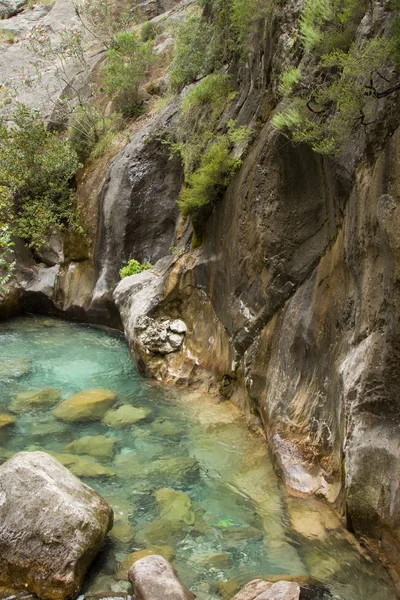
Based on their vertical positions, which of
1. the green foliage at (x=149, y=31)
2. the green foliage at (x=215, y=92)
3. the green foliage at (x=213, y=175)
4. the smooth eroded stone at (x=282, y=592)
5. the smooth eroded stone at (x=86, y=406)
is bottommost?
the smooth eroded stone at (x=86, y=406)

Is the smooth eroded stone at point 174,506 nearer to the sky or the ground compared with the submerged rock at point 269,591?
nearer to the ground

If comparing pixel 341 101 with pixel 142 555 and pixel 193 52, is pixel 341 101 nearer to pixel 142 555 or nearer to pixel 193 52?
pixel 142 555

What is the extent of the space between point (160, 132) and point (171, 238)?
3.09 m

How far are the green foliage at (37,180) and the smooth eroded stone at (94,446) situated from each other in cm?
1013

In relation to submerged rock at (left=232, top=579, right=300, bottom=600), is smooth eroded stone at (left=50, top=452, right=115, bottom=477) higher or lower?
lower

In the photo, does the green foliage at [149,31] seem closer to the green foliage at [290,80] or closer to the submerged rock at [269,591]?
the green foliage at [290,80]

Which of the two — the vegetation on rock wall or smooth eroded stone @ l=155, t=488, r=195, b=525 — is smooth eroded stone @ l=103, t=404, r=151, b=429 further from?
the vegetation on rock wall

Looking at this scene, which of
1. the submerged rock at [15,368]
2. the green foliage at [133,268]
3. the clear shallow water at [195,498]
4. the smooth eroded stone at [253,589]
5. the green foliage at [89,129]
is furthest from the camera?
the green foliage at [89,129]

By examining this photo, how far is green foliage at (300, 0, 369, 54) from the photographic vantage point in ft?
21.3

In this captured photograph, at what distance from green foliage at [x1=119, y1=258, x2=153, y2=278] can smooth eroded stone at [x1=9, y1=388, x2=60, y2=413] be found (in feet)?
16.2

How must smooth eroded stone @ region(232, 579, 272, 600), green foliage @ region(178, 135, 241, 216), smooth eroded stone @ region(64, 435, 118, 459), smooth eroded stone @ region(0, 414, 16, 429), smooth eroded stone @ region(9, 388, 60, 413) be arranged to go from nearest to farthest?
smooth eroded stone @ region(232, 579, 272, 600), smooth eroded stone @ region(64, 435, 118, 459), smooth eroded stone @ region(0, 414, 16, 429), smooth eroded stone @ region(9, 388, 60, 413), green foliage @ region(178, 135, 241, 216)

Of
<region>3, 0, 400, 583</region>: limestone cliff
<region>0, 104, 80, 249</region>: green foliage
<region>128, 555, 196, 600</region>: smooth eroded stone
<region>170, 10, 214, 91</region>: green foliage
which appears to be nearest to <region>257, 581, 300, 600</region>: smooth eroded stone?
<region>128, 555, 196, 600</region>: smooth eroded stone

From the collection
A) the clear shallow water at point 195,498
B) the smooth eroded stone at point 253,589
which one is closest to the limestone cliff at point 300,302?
the clear shallow water at point 195,498

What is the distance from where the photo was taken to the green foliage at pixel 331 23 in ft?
21.3
